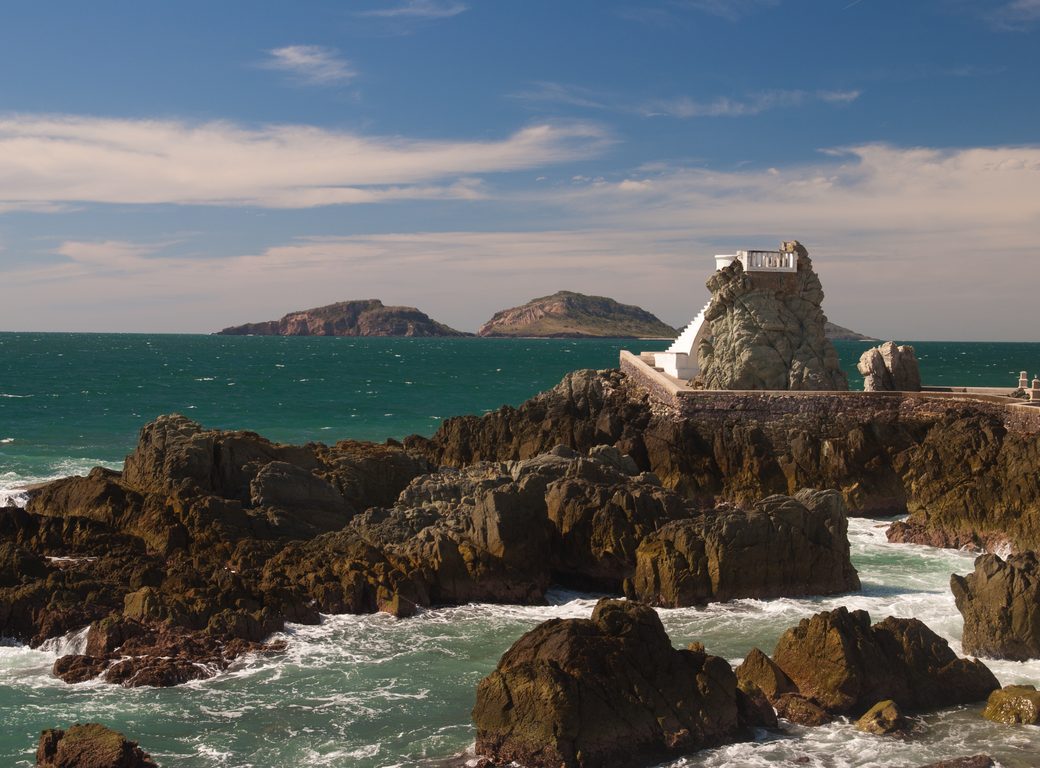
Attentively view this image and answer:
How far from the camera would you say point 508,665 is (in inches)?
577

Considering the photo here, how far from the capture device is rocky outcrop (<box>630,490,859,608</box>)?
2153 centimetres

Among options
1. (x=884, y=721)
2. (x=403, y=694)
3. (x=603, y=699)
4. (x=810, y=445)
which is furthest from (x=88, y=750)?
(x=810, y=445)

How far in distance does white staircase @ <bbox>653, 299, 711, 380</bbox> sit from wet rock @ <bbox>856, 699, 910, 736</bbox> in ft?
81.8

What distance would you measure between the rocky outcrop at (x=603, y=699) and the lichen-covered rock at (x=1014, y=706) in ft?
12.4

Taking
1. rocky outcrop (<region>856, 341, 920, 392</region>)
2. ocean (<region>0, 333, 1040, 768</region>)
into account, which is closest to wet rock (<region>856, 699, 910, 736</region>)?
ocean (<region>0, 333, 1040, 768</region>)

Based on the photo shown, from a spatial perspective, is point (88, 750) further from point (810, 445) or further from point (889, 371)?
point (889, 371)

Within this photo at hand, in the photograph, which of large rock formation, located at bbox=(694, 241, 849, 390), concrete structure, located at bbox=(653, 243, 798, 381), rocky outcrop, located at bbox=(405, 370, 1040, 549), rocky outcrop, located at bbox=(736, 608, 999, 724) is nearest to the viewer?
rocky outcrop, located at bbox=(736, 608, 999, 724)

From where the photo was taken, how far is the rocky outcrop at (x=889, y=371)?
1417 inches

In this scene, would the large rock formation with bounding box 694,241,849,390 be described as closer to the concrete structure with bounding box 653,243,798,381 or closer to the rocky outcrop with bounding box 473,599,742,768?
the concrete structure with bounding box 653,243,798,381

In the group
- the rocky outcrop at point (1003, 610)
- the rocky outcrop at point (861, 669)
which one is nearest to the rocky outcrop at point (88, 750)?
the rocky outcrop at point (861, 669)

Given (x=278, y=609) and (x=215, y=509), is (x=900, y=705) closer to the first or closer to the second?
(x=278, y=609)

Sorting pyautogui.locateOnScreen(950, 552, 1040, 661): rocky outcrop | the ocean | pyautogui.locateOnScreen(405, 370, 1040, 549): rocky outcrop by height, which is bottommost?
the ocean

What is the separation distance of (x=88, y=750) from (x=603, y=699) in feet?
20.9

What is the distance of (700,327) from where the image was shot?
41.4 metres
